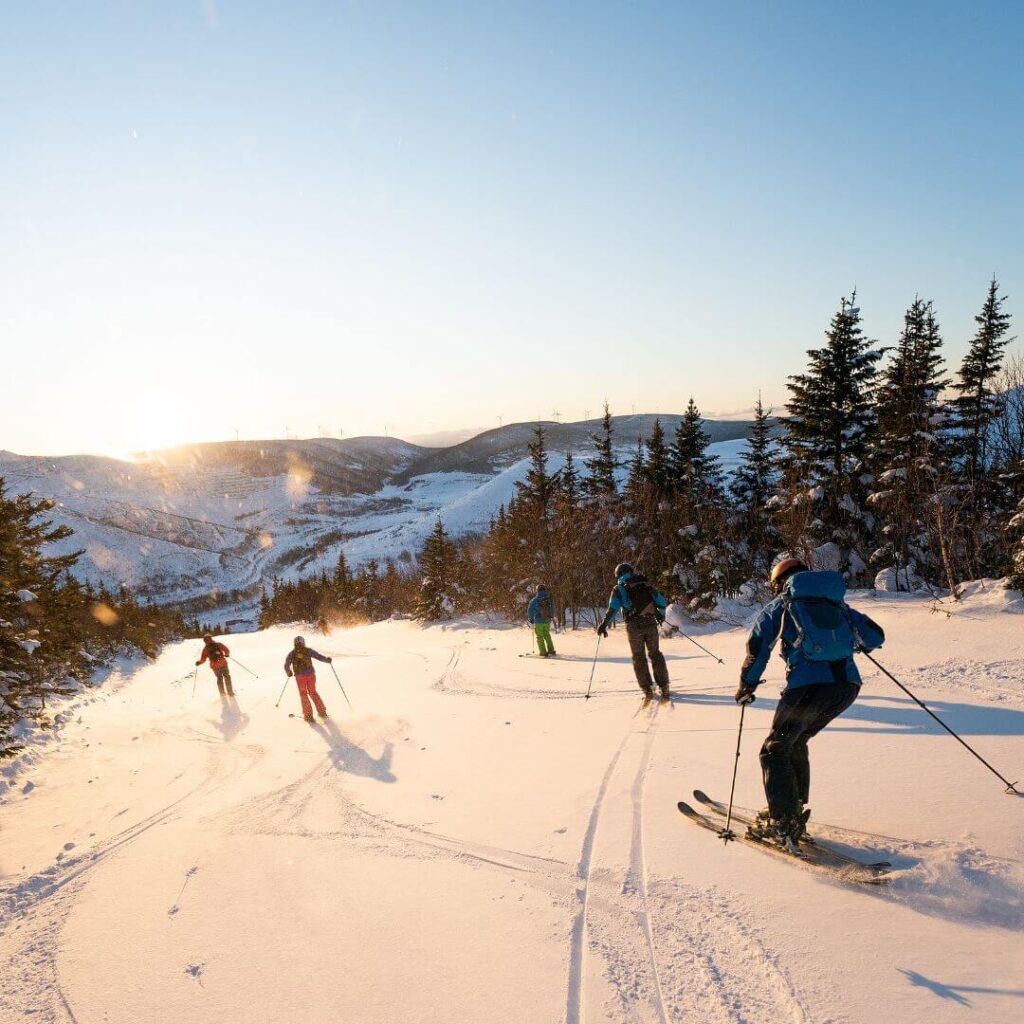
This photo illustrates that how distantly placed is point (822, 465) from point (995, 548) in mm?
6120

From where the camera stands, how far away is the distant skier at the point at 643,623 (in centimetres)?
886

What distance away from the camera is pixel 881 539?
2291cm

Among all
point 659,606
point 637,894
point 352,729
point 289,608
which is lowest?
point 289,608

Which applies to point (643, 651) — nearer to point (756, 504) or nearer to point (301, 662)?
point (301, 662)

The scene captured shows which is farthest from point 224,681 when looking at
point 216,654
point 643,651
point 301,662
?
point 643,651

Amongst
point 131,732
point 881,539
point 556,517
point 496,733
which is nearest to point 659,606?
point 496,733

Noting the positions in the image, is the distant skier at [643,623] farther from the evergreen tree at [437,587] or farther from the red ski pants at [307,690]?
the evergreen tree at [437,587]

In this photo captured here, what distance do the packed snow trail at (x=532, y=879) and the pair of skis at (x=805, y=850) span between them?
0.34ft

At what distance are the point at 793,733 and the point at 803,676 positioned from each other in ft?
1.47

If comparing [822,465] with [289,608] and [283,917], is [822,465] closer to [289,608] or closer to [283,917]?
[283,917]

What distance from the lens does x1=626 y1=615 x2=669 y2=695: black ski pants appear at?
884cm

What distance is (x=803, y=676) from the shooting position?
13.9ft

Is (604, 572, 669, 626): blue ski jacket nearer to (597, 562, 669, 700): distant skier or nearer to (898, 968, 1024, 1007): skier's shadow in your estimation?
(597, 562, 669, 700): distant skier

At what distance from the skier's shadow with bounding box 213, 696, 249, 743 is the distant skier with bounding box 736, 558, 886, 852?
9.50 meters
